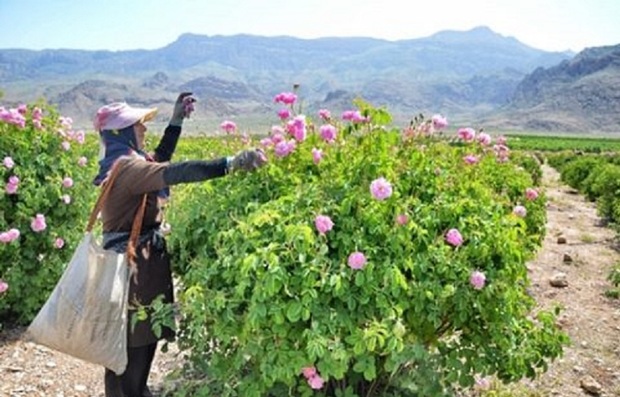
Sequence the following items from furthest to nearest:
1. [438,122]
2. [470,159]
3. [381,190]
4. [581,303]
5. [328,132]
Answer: [581,303] → [470,159] → [438,122] → [328,132] → [381,190]

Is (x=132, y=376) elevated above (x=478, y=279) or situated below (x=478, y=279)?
below

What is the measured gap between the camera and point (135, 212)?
11.7 feet

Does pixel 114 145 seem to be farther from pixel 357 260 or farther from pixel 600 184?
pixel 600 184

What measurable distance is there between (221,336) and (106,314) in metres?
0.89

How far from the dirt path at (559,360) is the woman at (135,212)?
670mm

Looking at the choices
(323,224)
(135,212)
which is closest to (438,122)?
(323,224)

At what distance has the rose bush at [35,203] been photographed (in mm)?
5219

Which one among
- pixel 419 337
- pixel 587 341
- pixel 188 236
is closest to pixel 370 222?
pixel 419 337

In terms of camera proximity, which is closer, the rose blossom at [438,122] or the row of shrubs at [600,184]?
the rose blossom at [438,122]

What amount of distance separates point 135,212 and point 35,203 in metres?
2.11

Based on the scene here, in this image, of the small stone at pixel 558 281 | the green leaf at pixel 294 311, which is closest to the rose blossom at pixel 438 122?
the green leaf at pixel 294 311

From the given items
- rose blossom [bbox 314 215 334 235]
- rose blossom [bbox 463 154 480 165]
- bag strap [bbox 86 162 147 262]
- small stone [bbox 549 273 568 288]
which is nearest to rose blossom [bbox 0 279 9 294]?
bag strap [bbox 86 162 147 262]

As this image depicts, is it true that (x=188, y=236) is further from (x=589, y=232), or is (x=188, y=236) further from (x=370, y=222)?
(x=589, y=232)

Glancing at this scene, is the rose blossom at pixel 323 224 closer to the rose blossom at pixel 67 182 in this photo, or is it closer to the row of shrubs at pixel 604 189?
the rose blossom at pixel 67 182
